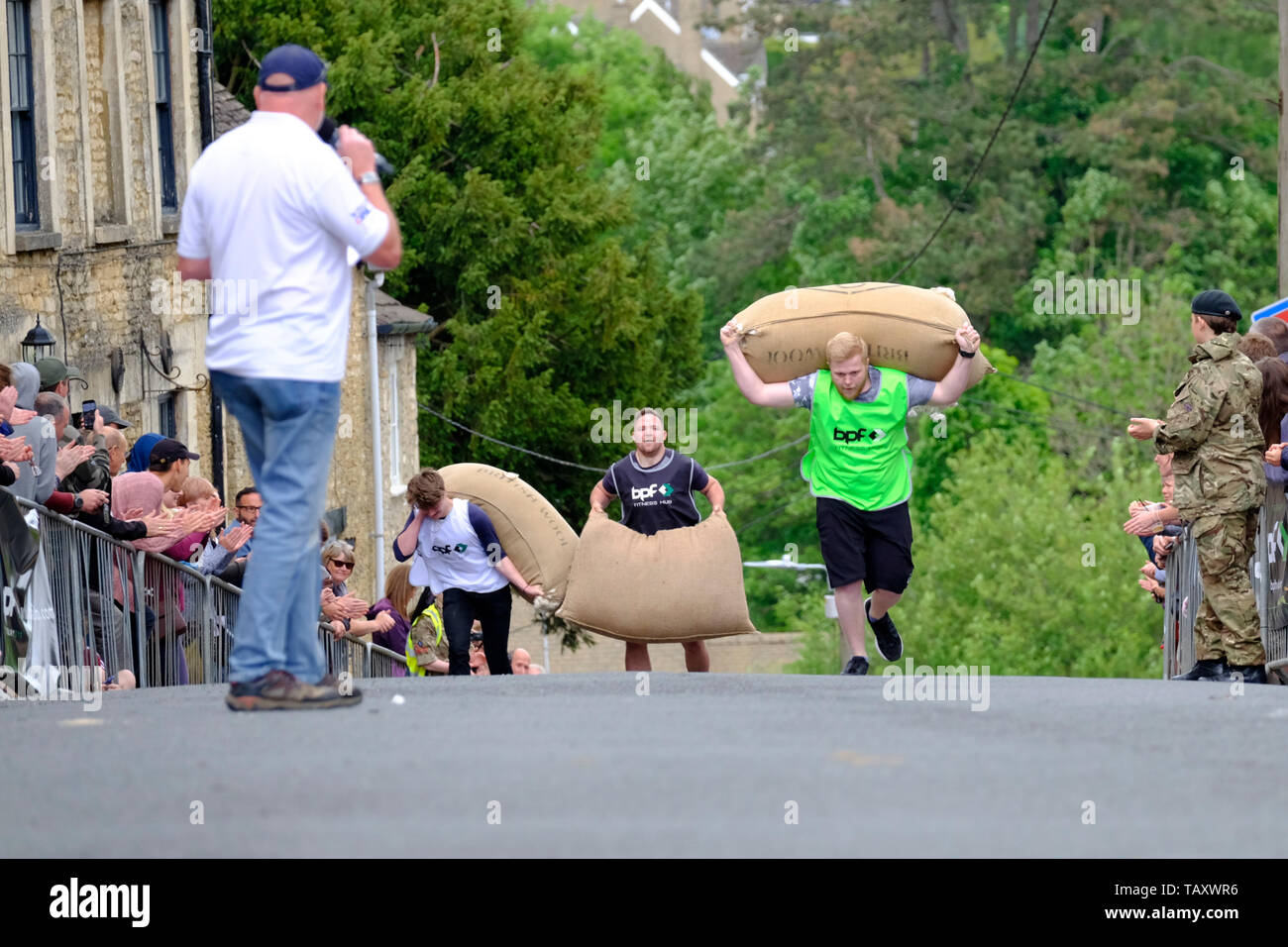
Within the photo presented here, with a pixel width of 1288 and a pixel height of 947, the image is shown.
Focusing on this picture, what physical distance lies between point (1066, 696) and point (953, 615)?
134 feet

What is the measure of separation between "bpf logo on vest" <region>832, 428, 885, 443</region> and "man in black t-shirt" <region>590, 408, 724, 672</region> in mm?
1487

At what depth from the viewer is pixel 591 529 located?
13.0 metres

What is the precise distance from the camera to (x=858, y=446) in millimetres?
11117

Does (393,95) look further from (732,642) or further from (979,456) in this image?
(732,642)

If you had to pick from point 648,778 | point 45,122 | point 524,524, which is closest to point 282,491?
point 648,778

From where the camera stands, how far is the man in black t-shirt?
1257 centimetres

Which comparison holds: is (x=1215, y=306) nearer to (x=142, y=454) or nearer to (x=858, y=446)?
(x=858, y=446)

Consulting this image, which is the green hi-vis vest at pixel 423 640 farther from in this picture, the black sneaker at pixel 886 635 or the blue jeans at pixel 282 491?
the blue jeans at pixel 282 491

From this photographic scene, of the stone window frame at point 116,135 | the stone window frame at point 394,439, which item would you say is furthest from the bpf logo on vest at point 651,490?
the stone window frame at point 394,439

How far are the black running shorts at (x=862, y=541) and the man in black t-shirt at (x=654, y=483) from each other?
1350 mm

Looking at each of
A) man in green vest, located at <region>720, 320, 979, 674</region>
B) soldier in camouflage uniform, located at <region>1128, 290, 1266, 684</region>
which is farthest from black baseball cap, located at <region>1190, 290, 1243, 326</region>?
man in green vest, located at <region>720, 320, 979, 674</region>

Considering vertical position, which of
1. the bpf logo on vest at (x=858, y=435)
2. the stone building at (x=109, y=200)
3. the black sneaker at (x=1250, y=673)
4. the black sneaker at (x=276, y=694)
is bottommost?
the black sneaker at (x=1250, y=673)

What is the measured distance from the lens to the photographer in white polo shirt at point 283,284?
7.31m

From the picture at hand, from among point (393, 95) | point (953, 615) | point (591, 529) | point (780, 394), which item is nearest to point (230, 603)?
point (591, 529)
